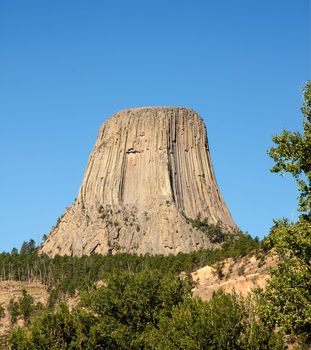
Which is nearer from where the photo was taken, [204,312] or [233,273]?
[204,312]

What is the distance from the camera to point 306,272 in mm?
25297

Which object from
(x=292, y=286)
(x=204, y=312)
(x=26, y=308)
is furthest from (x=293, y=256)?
(x=26, y=308)

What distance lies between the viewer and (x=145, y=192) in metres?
→ 184

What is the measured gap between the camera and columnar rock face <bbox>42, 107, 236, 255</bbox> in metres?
174

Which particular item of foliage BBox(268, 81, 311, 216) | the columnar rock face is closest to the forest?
foliage BBox(268, 81, 311, 216)

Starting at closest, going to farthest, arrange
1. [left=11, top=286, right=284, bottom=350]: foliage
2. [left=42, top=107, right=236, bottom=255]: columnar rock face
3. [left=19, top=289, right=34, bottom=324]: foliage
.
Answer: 1. [left=11, top=286, right=284, bottom=350]: foliage
2. [left=19, top=289, right=34, bottom=324]: foliage
3. [left=42, top=107, right=236, bottom=255]: columnar rock face

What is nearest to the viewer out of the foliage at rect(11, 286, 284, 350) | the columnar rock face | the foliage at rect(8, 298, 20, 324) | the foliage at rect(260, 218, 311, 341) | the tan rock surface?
the foliage at rect(260, 218, 311, 341)

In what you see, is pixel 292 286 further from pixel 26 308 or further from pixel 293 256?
pixel 26 308

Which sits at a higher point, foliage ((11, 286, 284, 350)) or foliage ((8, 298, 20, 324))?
foliage ((8, 298, 20, 324))

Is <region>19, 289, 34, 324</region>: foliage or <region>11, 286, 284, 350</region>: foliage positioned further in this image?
<region>19, 289, 34, 324</region>: foliage

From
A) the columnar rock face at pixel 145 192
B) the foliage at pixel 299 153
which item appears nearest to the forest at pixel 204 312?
the foliage at pixel 299 153

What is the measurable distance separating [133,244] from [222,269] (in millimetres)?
74324

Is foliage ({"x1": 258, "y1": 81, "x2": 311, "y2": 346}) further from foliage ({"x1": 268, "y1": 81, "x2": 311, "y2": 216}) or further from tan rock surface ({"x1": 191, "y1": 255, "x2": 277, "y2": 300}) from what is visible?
tan rock surface ({"x1": 191, "y1": 255, "x2": 277, "y2": 300})

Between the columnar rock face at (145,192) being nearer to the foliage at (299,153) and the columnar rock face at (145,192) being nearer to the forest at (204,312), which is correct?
the forest at (204,312)
